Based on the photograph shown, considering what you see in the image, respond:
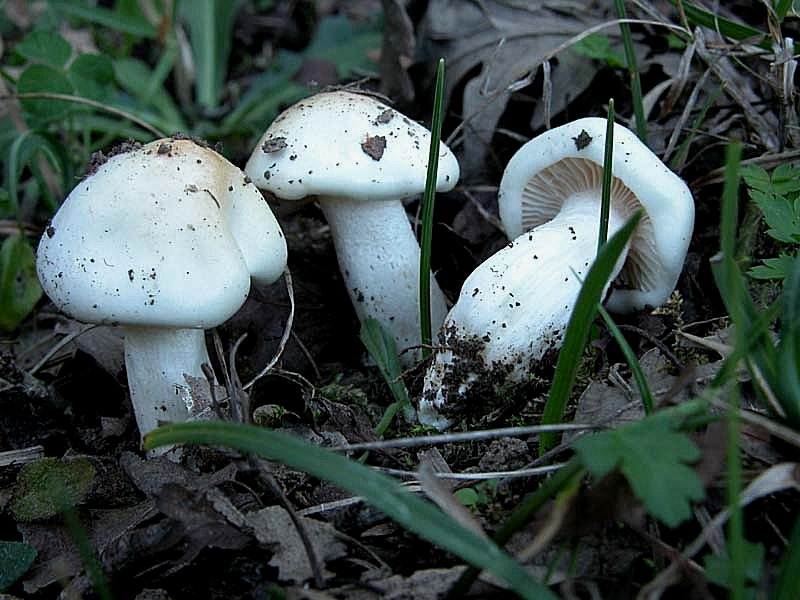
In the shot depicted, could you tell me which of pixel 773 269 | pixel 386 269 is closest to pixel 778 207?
pixel 773 269

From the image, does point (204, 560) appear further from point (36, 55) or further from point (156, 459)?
point (36, 55)

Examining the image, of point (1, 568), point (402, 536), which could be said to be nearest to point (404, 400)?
point (402, 536)

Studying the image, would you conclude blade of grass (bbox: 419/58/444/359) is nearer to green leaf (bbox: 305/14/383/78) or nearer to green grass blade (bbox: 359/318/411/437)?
green grass blade (bbox: 359/318/411/437)

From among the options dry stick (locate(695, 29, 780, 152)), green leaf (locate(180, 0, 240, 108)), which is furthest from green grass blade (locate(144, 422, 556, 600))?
green leaf (locate(180, 0, 240, 108))

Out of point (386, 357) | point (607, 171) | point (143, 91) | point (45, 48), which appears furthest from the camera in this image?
point (143, 91)

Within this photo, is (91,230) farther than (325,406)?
No

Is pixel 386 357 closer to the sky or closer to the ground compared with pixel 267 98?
closer to the ground

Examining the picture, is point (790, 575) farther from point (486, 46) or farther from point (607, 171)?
point (486, 46)
